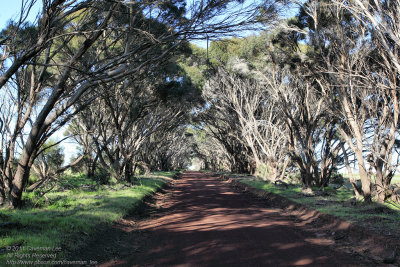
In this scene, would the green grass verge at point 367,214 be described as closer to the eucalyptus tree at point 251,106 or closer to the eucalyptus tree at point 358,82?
the eucalyptus tree at point 358,82

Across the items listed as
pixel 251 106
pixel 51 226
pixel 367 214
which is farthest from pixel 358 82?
pixel 251 106

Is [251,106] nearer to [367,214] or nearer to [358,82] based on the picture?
[358,82]

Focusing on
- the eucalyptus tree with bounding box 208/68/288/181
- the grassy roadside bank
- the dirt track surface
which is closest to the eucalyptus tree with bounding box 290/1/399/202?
the dirt track surface

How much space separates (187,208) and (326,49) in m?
7.76

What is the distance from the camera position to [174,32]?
9531 mm

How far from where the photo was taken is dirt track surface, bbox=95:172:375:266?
17.0 ft

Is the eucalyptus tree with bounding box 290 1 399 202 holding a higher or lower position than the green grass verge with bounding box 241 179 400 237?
higher

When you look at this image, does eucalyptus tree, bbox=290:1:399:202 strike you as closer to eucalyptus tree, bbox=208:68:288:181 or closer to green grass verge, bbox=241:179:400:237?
green grass verge, bbox=241:179:400:237

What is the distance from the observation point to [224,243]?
617 centimetres

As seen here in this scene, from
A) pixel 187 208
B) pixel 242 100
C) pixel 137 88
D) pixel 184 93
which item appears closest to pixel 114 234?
pixel 187 208

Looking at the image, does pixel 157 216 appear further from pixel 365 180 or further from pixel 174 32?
pixel 365 180

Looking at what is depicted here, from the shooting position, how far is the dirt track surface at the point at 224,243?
5.19 m

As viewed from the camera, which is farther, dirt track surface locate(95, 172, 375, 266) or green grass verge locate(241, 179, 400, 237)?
green grass verge locate(241, 179, 400, 237)

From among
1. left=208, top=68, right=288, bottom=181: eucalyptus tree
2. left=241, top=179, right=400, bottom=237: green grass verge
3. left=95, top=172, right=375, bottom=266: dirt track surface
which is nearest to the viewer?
left=95, top=172, right=375, bottom=266: dirt track surface
